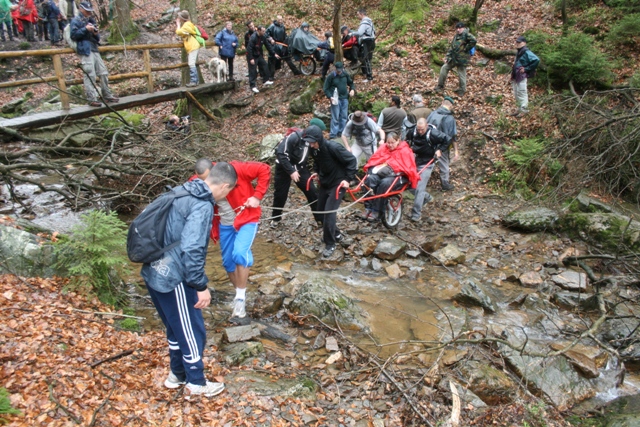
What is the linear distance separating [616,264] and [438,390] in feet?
14.8

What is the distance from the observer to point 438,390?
4363mm

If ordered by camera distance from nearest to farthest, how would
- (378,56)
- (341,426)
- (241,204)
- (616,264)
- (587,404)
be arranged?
1. (341,426)
2. (587,404)
3. (241,204)
4. (616,264)
5. (378,56)

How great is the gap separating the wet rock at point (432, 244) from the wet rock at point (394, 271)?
900mm

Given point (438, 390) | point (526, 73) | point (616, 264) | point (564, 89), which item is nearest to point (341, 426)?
point (438, 390)

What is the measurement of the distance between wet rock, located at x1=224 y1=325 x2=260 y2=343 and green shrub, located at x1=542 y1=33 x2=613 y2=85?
10792 millimetres

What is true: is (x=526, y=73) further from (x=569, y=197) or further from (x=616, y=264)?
(x=616, y=264)

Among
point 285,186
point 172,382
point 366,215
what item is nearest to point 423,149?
point 366,215

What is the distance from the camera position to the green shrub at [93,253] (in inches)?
187

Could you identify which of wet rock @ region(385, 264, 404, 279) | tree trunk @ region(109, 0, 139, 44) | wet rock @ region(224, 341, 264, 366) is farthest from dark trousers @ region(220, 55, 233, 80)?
wet rock @ region(224, 341, 264, 366)

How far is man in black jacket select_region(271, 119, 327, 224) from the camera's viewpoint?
22.4 feet

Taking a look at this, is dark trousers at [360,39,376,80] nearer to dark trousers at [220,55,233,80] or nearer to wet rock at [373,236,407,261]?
dark trousers at [220,55,233,80]

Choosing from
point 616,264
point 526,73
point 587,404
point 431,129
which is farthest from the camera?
point 526,73

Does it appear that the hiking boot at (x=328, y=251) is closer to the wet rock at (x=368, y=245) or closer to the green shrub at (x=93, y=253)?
the wet rock at (x=368, y=245)

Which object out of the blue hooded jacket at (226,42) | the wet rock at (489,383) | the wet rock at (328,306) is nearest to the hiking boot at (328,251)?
the wet rock at (328,306)
